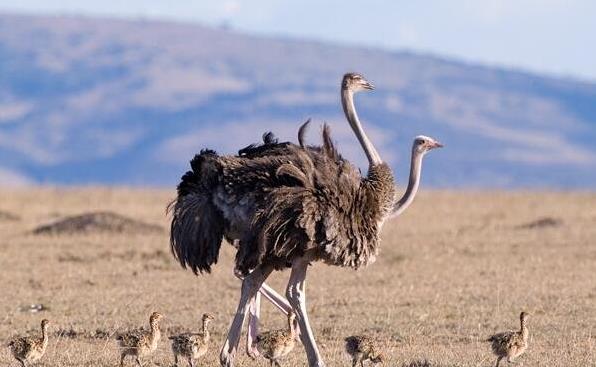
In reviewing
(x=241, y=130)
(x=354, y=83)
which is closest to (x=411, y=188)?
(x=354, y=83)

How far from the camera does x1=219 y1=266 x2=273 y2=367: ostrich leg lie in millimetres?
10609

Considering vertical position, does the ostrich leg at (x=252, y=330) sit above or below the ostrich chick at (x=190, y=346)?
above

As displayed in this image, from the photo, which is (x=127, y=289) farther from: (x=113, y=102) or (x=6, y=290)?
(x=113, y=102)

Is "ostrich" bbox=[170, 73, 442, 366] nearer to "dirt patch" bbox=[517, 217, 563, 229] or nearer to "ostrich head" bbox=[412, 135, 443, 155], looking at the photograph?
"ostrich head" bbox=[412, 135, 443, 155]

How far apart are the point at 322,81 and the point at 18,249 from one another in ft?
582

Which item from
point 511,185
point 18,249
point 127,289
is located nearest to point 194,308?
point 127,289


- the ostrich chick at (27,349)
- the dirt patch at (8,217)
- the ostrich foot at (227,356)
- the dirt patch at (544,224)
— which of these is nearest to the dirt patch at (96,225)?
the dirt patch at (8,217)

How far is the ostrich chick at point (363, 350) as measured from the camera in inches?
420

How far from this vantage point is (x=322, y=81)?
19750cm

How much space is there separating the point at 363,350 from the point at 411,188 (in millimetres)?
1368

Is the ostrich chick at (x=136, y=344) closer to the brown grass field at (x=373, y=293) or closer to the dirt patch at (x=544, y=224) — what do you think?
the brown grass field at (x=373, y=293)

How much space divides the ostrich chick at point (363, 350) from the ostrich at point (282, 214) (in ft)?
1.04

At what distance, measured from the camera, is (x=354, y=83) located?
465 inches

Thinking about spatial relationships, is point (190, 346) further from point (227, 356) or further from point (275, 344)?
point (275, 344)
